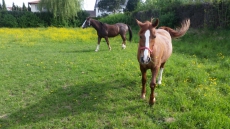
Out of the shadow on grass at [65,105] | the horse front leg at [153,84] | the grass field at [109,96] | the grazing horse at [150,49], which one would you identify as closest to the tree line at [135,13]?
the grass field at [109,96]

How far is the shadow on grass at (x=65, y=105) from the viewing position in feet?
12.1

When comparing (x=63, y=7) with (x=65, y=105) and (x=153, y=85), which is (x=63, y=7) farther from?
(x=153, y=85)

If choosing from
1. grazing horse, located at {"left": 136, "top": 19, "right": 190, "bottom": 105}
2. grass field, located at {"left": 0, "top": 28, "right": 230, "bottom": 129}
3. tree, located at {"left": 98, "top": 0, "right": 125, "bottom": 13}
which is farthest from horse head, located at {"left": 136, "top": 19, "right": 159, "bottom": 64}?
tree, located at {"left": 98, "top": 0, "right": 125, "bottom": 13}

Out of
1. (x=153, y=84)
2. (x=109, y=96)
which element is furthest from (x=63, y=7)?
(x=153, y=84)

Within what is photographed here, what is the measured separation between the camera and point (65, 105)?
4191mm

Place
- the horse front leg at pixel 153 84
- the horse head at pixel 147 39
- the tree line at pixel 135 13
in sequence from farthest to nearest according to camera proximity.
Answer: the tree line at pixel 135 13 → the horse front leg at pixel 153 84 → the horse head at pixel 147 39

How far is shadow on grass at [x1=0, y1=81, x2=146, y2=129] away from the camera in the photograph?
→ 145 inches

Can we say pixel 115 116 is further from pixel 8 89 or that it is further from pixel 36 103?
pixel 8 89

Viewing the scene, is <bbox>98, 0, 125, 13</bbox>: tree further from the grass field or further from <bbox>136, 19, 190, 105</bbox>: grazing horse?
<bbox>136, 19, 190, 105</bbox>: grazing horse

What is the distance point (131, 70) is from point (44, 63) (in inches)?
148

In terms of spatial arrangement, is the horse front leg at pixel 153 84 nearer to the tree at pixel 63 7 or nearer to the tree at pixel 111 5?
the tree at pixel 63 7

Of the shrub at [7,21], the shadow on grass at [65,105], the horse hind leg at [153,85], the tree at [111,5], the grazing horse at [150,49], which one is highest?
the tree at [111,5]

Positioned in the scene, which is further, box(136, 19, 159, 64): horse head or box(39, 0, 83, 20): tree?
box(39, 0, 83, 20): tree

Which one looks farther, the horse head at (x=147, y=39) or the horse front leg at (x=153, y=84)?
the horse front leg at (x=153, y=84)
